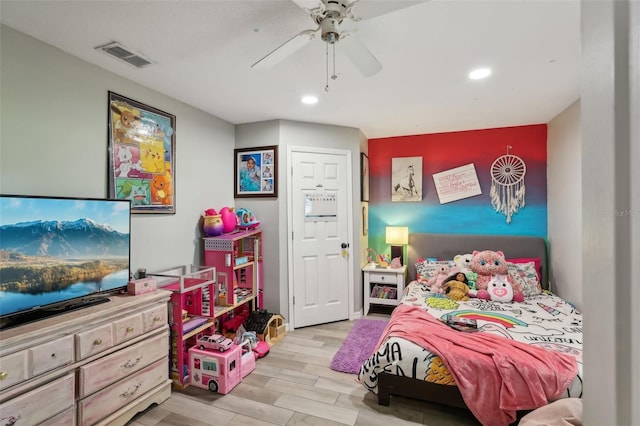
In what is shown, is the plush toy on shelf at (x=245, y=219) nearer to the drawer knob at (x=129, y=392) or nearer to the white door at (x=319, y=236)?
the white door at (x=319, y=236)

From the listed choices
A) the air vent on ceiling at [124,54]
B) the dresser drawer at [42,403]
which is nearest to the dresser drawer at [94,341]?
the dresser drawer at [42,403]

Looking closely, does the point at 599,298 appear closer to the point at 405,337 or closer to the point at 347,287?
the point at 405,337

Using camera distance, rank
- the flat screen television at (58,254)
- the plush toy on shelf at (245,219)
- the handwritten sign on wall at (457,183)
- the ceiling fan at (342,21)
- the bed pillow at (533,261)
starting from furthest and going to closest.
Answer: the handwritten sign on wall at (457,183) → the bed pillow at (533,261) → the plush toy on shelf at (245,219) → the flat screen television at (58,254) → the ceiling fan at (342,21)

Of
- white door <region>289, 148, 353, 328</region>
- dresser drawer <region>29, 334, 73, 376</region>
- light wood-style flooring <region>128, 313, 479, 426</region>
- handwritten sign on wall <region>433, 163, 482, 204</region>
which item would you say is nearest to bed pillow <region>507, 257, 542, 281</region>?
handwritten sign on wall <region>433, 163, 482, 204</region>

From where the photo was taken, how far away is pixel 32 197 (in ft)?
5.33

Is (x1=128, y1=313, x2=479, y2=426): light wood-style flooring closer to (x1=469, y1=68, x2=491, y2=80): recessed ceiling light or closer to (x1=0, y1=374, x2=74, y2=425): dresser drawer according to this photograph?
(x1=0, y1=374, x2=74, y2=425): dresser drawer

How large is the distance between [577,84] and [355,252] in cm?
275

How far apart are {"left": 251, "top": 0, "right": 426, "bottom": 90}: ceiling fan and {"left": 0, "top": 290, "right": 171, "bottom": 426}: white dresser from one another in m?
1.84

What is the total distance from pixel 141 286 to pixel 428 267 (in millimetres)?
3115

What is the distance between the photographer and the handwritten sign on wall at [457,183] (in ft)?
13.0

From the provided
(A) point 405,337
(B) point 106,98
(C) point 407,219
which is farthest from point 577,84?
(B) point 106,98

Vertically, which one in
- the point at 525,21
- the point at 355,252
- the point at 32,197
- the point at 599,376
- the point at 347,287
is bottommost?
the point at 347,287

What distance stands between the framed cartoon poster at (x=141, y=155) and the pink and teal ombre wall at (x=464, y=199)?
9.26ft

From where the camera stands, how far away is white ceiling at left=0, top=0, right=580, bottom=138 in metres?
1.59
